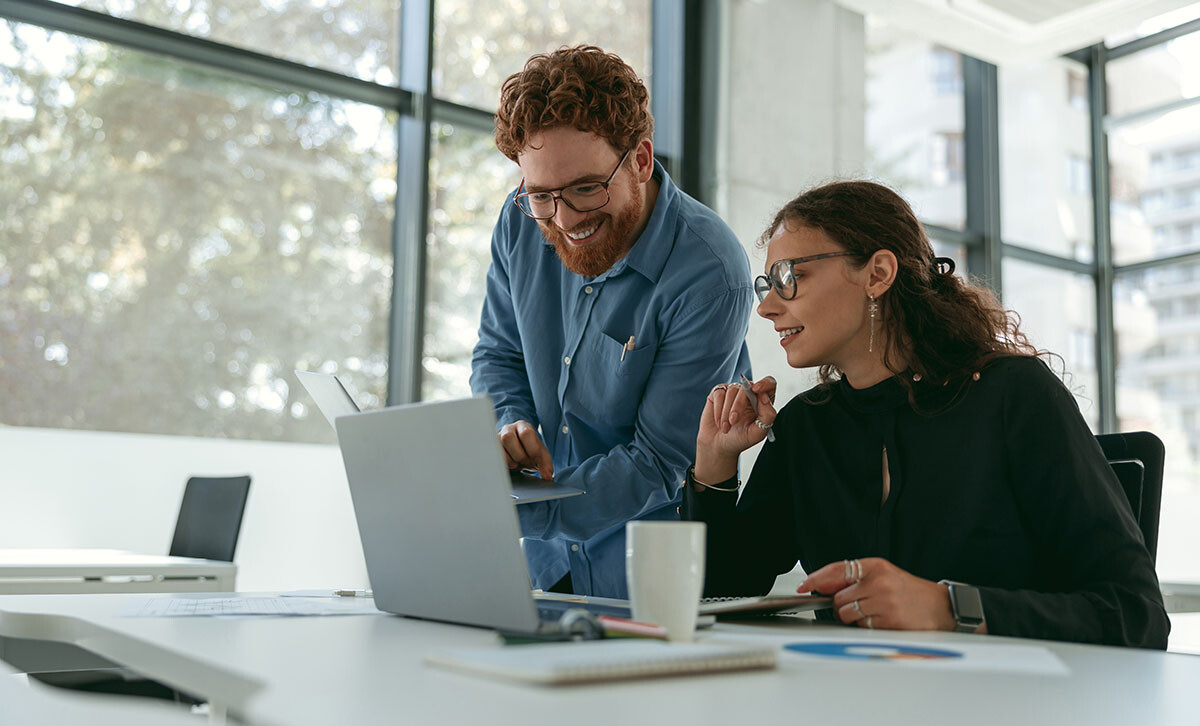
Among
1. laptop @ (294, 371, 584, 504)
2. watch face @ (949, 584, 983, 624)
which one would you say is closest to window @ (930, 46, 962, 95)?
laptop @ (294, 371, 584, 504)

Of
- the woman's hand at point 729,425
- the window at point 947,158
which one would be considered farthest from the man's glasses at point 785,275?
the window at point 947,158

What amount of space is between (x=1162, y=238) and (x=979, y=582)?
6.13 m

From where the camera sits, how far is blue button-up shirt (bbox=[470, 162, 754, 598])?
180cm

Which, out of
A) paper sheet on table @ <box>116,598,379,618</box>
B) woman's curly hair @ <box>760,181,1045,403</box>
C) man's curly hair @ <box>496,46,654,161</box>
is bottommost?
paper sheet on table @ <box>116,598,379,618</box>

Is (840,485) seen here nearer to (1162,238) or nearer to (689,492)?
(689,492)

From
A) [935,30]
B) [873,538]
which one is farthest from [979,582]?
[935,30]

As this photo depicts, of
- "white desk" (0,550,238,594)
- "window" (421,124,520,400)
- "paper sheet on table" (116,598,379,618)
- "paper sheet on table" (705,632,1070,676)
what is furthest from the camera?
"window" (421,124,520,400)

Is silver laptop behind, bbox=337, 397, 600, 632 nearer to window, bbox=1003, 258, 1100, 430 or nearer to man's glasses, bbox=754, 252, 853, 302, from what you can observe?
man's glasses, bbox=754, 252, 853, 302

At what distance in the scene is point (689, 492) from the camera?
166cm

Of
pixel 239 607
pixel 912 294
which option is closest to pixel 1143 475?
pixel 912 294

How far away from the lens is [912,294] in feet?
5.60

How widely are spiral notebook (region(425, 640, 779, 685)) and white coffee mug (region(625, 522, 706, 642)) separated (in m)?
0.11

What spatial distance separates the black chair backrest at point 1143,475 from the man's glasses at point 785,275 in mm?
501

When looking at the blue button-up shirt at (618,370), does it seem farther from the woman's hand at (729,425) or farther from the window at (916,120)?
the window at (916,120)
